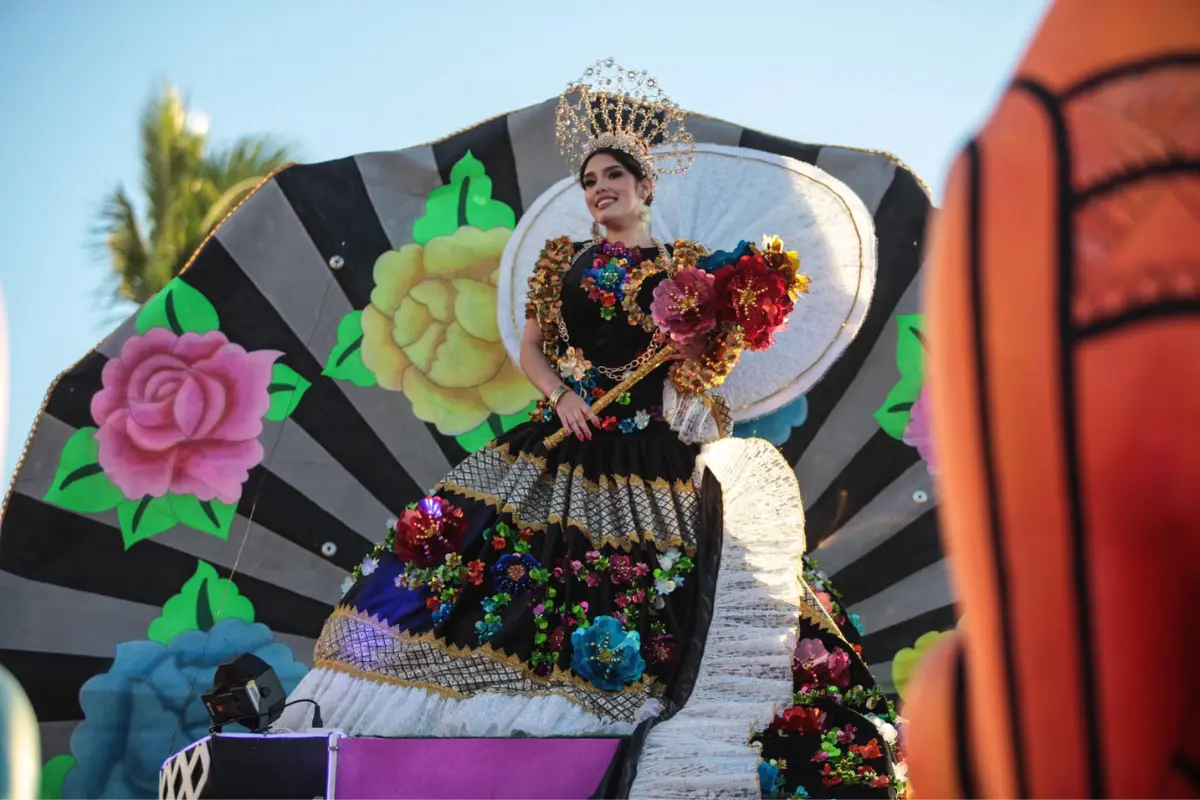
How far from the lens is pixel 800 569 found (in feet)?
9.19

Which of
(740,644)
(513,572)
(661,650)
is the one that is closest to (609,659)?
(661,650)

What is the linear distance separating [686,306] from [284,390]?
5.25 ft

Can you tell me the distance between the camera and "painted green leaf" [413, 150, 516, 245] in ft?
14.1

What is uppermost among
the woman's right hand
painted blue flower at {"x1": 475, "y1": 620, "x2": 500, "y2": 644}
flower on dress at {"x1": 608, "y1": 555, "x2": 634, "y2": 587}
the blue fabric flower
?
the blue fabric flower

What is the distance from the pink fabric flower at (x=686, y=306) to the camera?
3.22 meters

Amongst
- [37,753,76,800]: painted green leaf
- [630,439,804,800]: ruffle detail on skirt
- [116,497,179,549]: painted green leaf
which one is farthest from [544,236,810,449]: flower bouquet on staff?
[37,753,76,800]: painted green leaf

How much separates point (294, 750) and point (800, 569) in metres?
1.16

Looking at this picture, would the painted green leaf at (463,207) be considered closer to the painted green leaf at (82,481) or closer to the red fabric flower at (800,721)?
the painted green leaf at (82,481)

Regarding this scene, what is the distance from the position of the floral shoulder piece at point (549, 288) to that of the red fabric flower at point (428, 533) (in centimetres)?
64

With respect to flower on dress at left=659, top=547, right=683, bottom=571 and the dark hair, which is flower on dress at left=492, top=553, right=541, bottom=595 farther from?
the dark hair

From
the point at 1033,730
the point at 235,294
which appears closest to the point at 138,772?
the point at 235,294

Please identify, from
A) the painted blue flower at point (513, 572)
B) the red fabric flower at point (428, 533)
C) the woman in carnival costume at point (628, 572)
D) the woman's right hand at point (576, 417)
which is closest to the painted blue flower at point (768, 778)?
the woman in carnival costume at point (628, 572)

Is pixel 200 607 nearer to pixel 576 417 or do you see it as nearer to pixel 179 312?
pixel 179 312

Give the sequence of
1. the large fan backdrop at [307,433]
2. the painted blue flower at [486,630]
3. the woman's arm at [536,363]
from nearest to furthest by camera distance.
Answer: the painted blue flower at [486,630] < the woman's arm at [536,363] < the large fan backdrop at [307,433]
